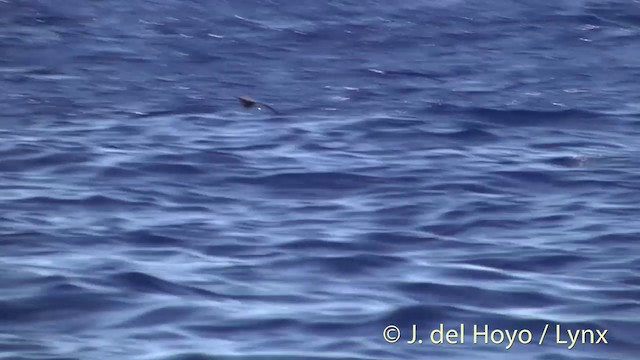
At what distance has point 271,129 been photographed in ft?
42.5

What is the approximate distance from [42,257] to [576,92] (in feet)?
27.5

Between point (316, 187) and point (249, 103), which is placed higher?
point (249, 103)

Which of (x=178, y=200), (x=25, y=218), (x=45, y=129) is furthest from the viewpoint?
(x=45, y=129)

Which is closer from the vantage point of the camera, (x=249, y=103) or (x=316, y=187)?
(x=316, y=187)

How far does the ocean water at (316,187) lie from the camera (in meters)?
7.23

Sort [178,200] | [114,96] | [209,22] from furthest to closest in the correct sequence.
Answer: [209,22] → [114,96] → [178,200]

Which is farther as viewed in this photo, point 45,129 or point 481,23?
point 481,23

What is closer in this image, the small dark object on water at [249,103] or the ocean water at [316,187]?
the ocean water at [316,187]

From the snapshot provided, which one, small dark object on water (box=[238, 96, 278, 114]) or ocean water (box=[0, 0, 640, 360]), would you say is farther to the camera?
small dark object on water (box=[238, 96, 278, 114])

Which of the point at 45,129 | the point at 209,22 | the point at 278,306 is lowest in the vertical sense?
the point at 278,306

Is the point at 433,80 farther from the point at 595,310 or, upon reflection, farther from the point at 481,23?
the point at 595,310

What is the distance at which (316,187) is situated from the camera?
1073 cm

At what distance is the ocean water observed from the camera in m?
7.23

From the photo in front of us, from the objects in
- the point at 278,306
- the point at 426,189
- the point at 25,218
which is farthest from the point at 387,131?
the point at 278,306
